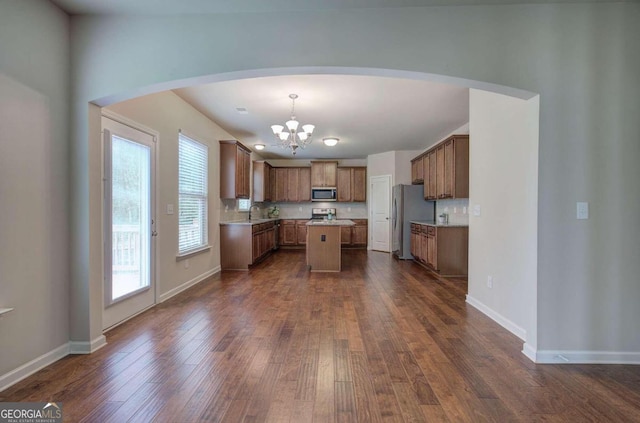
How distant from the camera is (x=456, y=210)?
5.71 m

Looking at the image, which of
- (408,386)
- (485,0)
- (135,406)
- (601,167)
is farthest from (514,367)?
(485,0)

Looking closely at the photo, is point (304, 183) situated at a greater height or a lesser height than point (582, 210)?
greater

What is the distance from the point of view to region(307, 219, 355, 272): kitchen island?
18.9 feet

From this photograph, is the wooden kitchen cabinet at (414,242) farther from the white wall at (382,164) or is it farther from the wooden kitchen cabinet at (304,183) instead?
the wooden kitchen cabinet at (304,183)

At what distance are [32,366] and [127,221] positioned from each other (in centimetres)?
148

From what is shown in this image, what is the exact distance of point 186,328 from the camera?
300 centimetres

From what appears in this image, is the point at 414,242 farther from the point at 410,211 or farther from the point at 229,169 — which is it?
the point at 229,169

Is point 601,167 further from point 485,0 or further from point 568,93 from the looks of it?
point 485,0

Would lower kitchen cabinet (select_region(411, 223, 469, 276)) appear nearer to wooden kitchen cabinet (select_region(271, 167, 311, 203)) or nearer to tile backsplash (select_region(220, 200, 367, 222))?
tile backsplash (select_region(220, 200, 367, 222))

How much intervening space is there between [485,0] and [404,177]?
18.8ft

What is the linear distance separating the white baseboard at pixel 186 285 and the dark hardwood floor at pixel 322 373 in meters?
0.44

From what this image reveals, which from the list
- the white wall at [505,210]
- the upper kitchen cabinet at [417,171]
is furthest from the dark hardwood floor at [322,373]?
the upper kitchen cabinet at [417,171]

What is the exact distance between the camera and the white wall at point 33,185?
202 cm

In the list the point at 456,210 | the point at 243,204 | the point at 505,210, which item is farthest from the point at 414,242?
the point at 243,204
